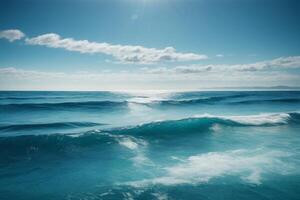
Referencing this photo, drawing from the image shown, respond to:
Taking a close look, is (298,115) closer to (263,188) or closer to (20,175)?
(263,188)

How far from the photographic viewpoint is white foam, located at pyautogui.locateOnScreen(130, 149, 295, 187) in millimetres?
7314

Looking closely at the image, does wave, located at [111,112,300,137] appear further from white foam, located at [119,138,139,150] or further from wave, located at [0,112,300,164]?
white foam, located at [119,138,139,150]

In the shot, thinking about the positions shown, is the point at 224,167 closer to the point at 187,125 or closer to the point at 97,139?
the point at 97,139

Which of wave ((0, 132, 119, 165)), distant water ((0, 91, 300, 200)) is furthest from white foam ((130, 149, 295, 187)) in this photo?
wave ((0, 132, 119, 165))

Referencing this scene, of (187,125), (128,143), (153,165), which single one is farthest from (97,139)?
(187,125)

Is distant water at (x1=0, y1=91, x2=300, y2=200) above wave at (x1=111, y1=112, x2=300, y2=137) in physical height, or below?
below

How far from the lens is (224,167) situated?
8.38 meters

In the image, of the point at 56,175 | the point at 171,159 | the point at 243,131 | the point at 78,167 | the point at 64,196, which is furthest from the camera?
the point at 243,131

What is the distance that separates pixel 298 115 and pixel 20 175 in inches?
847

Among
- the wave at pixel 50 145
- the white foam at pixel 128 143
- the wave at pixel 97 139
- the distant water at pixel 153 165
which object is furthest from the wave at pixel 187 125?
the wave at pixel 50 145

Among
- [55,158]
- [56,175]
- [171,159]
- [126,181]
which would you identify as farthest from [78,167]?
[171,159]

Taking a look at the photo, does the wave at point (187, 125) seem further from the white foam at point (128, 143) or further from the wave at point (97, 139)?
the white foam at point (128, 143)

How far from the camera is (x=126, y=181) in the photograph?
7277mm

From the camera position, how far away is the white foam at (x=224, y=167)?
24.0 ft
